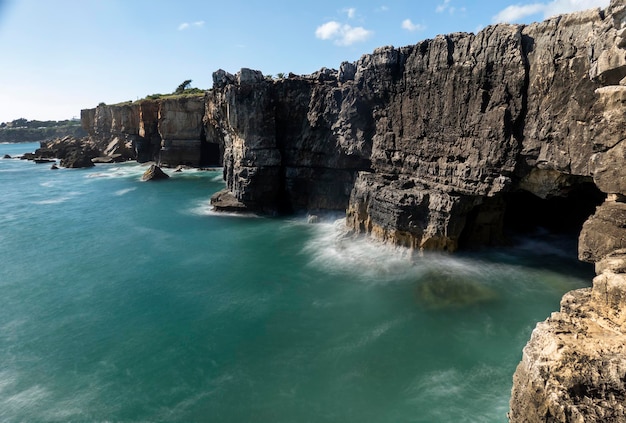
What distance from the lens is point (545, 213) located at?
2584cm

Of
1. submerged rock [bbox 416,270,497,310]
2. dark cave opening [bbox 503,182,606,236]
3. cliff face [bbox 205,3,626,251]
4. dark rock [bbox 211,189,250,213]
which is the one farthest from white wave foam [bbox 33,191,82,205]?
dark cave opening [bbox 503,182,606,236]

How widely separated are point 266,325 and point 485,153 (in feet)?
44.0

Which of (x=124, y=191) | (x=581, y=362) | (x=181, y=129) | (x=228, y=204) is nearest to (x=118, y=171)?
(x=181, y=129)

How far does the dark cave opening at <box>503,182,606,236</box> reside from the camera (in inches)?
954

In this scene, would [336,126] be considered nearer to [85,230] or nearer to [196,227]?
[196,227]

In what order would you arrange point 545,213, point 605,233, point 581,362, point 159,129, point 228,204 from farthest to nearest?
point 159,129, point 228,204, point 545,213, point 605,233, point 581,362

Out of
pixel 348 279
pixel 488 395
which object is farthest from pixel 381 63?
pixel 488 395

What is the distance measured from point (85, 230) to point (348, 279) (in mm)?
23409

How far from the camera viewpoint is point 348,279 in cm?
2000

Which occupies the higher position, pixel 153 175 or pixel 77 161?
pixel 77 161

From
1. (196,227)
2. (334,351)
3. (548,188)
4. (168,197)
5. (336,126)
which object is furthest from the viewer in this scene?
(168,197)

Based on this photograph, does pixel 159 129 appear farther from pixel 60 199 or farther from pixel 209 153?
pixel 60 199

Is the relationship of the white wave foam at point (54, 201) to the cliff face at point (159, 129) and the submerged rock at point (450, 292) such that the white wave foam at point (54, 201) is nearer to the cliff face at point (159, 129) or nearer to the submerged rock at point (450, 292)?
the cliff face at point (159, 129)

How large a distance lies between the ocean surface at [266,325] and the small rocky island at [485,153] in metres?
2.91
